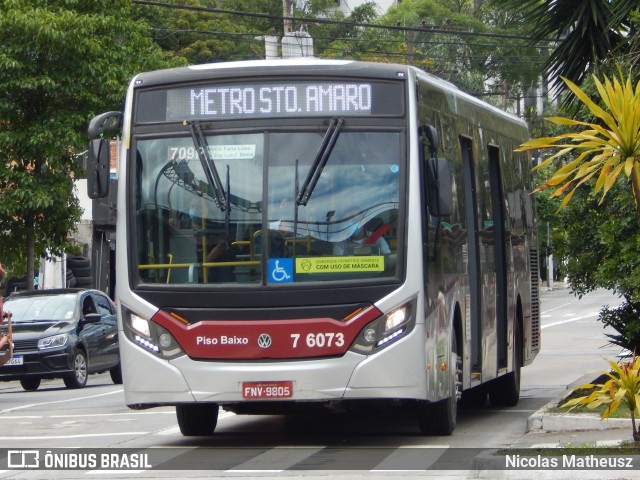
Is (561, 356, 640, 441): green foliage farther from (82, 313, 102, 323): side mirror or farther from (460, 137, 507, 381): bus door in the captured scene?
(82, 313, 102, 323): side mirror

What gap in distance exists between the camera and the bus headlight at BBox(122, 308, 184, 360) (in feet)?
36.7

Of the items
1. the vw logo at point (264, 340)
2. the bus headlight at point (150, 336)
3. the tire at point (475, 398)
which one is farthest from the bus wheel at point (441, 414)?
the tire at point (475, 398)

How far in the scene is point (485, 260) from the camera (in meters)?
14.5

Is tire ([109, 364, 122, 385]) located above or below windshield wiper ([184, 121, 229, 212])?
below

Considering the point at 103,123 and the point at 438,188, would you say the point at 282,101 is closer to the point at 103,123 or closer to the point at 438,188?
the point at 438,188

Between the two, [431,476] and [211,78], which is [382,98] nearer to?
[211,78]

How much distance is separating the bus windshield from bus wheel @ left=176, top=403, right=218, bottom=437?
1843mm

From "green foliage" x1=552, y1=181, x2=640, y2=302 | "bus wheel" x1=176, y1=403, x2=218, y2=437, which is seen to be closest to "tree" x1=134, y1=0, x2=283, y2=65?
"green foliage" x1=552, y1=181, x2=640, y2=302

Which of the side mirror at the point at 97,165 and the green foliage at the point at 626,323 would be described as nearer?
the side mirror at the point at 97,165

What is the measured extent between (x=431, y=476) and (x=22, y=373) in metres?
14.0

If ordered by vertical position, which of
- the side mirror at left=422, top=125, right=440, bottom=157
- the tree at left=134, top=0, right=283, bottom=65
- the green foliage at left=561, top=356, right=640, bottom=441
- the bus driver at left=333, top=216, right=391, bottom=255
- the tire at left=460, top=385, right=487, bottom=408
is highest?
the tree at left=134, top=0, right=283, bottom=65

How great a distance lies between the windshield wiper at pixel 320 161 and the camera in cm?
1109

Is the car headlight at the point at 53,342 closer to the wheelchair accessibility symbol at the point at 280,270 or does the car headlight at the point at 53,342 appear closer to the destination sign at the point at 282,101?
the destination sign at the point at 282,101

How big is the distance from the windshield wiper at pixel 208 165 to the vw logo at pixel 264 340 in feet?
3.62
